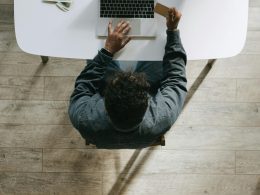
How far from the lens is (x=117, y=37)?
166cm

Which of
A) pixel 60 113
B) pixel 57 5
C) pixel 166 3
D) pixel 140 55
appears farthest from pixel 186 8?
pixel 60 113

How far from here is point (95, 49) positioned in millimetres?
1720

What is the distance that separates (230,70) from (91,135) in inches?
44.6

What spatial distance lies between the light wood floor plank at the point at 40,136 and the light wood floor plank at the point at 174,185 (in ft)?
0.89

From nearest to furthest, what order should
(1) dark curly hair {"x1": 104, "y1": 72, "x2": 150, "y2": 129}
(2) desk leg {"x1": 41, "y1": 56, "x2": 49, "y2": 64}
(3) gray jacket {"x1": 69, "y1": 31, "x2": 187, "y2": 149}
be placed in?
(1) dark curly hair {"x1": 104, "y1": 72, "x2": 150, "y2": 129} < (3) gray jacket {"x1": 69, "y1": 31, "x2": 187, "y2": 149} < (2) desk leg {"x1": 41, "y1": 56, "x2": 49, "y2": 64}

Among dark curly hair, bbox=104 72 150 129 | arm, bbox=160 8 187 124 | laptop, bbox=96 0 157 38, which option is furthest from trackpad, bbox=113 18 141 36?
dark curly hair, bbox=104 72 150 129

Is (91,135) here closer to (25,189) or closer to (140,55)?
(140,55)

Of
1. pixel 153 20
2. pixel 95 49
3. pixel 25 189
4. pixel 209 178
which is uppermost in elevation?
pixel 153 20

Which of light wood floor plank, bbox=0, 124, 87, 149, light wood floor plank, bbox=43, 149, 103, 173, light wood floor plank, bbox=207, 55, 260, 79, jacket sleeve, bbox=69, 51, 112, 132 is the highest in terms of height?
jacket sleeve, bbox=69, 51, 112, 132

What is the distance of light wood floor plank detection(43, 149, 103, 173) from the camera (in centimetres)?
232

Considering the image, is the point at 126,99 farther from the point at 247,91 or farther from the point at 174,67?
the point at 247,91

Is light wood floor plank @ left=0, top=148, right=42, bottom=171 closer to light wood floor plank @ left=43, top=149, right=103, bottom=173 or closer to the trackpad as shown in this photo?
light wood floor plank @ left=43, top=149, right=103, bottom=173

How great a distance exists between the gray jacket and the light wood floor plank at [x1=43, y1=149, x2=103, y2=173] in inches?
26.7

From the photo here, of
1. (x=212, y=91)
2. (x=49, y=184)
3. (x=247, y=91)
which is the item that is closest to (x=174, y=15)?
(x=212, y=91)
